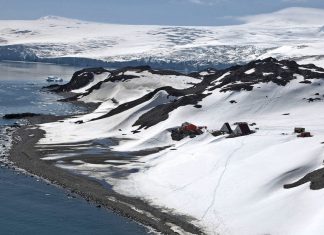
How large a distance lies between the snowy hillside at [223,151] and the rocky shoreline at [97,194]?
57.6 inches

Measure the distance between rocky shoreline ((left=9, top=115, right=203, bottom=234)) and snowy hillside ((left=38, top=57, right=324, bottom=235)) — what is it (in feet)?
4.80

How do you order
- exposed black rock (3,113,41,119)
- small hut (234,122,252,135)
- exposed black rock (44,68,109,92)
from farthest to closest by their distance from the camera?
exposed black rock (44,68,109,92) → exposed black rock (3,113,41,119) → small hut (234,122,252,135)

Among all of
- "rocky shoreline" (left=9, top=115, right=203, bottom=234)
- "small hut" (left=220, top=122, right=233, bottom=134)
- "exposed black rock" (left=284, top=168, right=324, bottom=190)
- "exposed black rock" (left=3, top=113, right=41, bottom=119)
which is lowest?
"exposed black rock" (left=3, top=113, right=41, bottom=119)

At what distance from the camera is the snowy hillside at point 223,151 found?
49875 millimetres

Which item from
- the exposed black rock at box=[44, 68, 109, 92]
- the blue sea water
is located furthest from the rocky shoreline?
the exposed black rock at box=[44, 68, 109, 92]

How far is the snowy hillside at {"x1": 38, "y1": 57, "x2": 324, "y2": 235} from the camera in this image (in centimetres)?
4988

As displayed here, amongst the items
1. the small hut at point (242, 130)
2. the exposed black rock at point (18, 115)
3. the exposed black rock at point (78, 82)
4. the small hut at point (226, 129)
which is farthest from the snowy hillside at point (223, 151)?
the exposed black rock at point (78, 82)

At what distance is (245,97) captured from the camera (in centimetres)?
9644

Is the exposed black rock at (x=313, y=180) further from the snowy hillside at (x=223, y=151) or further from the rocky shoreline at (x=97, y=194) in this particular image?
the rocky shoreline at (x=97, y=194)

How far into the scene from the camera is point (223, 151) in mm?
67250

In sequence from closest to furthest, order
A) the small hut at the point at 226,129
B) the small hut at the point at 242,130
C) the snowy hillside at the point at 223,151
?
the snowy hillside at the point at 223,151, the small hut at the point at 242,130, the small hut at the point at 226,129

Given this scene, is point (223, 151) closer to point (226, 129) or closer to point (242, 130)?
point (242, 130)

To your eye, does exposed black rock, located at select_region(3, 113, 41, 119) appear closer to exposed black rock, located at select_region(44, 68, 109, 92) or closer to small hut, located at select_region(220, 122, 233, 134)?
small hut, located at select_region(220, 122, 233, 134)

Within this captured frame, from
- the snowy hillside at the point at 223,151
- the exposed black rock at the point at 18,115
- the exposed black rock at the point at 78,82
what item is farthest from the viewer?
the exposed black rock at the point at 78,82
